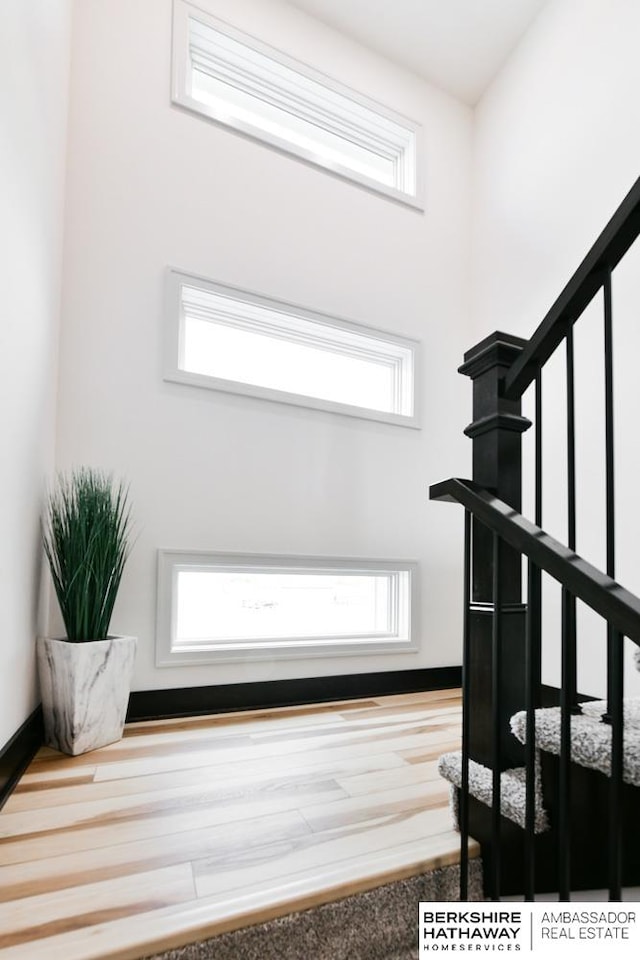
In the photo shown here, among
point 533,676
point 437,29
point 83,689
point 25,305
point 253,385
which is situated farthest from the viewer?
point 437,29

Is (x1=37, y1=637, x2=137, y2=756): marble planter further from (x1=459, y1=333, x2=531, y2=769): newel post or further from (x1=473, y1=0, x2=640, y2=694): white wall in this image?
(x1=473, y1=0, x2=640, y2=694): white wall

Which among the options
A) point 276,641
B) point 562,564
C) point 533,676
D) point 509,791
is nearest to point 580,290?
point 562,564

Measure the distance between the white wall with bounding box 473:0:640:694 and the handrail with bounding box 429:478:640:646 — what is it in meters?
1.41

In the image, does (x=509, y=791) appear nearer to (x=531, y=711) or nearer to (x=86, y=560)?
(x=531, y=711)

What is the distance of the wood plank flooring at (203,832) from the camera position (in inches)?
35.4

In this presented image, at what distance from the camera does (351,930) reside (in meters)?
0.98

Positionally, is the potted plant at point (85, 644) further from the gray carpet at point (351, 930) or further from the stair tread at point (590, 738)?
the stair tread at point (590, 738)

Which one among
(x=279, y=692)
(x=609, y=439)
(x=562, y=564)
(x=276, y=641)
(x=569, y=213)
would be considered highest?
(x=569, y=213)

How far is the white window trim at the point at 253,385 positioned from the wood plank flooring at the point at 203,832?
1.38 m

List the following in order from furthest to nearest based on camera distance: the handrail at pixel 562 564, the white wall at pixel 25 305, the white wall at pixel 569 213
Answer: the white wall at pixel 569 213
the white wall at pixel 25 305
the handrail at pixel 562 564

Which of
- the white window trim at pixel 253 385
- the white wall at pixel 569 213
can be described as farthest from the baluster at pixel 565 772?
the white window trim at pixel 253 385

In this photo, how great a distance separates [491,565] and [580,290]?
0.58 metres

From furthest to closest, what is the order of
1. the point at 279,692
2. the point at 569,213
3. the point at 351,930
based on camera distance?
the point at 569,213
the point at 279,692
the point at 351,930

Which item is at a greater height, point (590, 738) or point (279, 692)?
point (590, 738)
